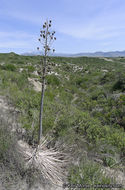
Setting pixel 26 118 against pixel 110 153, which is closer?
pixel 110 153

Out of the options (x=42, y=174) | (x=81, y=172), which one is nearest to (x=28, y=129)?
(x=42, y=174)

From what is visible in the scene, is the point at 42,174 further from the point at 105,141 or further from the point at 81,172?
the point at 105,141

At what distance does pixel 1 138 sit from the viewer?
2389 millimetres

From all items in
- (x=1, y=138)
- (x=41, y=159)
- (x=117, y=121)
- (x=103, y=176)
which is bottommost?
(x=117, y=121)

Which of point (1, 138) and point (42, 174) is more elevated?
point (1, 138)

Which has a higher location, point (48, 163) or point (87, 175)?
point (48, 163)

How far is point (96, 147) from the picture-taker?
339 cm

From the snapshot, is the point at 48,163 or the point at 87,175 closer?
the point at 87,175

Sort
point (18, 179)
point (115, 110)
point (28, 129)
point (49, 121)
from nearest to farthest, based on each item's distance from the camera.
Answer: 1. point (18, 179)
2. point (28, 129)
3. point (49, 121)
4. point (115, 110)

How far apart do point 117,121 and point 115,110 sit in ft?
2.63

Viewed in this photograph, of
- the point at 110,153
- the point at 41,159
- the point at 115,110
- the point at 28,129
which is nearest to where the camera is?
the point at 41,159

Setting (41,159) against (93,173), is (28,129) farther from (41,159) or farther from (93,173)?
(93,173)

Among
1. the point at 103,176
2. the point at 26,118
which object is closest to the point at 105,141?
the point at 103,176

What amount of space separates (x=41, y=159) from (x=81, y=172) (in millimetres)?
737
